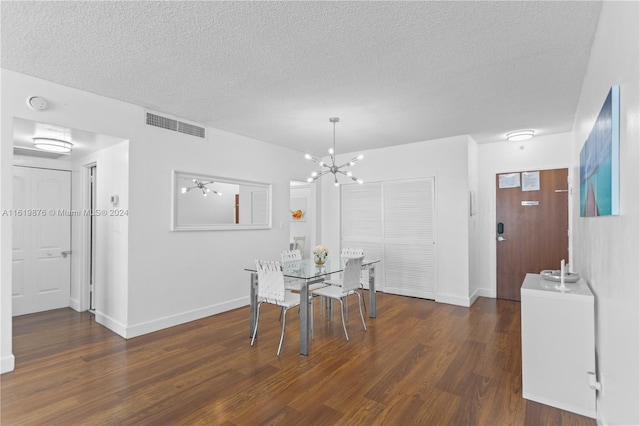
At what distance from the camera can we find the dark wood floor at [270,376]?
7.14 feet

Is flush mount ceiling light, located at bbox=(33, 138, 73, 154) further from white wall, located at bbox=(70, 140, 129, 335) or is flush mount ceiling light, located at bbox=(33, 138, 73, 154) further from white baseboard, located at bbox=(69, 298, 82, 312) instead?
white baseboard, located at bbox=(69, 298, 82, 312)

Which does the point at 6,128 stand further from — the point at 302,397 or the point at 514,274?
the point at 514,274

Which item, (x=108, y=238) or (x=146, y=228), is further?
(x=108, y=238)

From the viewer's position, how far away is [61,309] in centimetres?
467

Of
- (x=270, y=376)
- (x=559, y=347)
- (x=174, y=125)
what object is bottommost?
(x=270, y=376)

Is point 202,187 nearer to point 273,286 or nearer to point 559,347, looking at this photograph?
point 273,286

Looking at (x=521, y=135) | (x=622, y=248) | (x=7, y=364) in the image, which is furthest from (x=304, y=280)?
(x=521, y=135)

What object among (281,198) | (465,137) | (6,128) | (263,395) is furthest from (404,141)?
(6,128)

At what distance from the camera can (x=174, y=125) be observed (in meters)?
4.03

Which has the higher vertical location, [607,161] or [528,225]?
[607,161]

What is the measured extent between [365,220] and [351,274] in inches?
97.2

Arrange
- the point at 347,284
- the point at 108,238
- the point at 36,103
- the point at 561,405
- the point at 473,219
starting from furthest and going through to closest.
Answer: the point at 473,219, the point at 108,238, the point at 347,284, the point at 36,103, the point at 561,405

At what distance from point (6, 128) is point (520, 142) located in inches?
252

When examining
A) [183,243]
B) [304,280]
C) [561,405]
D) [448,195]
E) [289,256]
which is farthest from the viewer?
[448,195]
